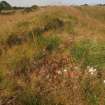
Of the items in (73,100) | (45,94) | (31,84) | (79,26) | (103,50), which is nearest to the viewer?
(73,100)

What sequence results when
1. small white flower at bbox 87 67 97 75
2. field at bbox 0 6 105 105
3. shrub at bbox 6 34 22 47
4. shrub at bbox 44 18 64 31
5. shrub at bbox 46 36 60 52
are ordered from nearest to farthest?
1. field at bbox 0 6 105 105
2. small white flower at bbox 87 67 97 75
3. shrub at bbox 46 36 60 52
4. shrub at bbox 6 34 22 47
5. shrub at bbox 44 18 64 31

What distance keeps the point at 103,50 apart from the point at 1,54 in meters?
3.43

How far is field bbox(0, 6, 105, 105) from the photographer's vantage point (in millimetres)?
7160

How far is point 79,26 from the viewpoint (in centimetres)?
1274

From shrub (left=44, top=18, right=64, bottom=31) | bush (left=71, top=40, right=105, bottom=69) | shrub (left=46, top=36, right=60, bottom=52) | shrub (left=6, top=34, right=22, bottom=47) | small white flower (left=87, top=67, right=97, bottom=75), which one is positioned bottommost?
shrub (left=6, top=34, right=22, bottom=47)

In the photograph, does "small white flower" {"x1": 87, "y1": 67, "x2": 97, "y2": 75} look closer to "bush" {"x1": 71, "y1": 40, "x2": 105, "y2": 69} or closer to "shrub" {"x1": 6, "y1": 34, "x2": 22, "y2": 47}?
"bush" {"x1": 71, "y1": 40, "x2": 105, "y2": 69}

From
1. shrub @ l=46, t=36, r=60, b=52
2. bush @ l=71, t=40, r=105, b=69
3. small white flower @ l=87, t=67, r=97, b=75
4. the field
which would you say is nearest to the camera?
the field

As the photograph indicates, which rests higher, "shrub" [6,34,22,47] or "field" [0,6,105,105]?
"field" [0,6,105,105]

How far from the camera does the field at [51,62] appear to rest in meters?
7.16

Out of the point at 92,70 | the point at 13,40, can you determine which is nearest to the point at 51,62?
the point at 92,70

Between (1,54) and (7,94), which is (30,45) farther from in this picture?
(7,94)

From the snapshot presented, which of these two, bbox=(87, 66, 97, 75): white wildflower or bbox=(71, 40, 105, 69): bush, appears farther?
bbox=(71, 40, 105, 69): bush

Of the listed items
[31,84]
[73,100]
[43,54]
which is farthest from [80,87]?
[43,54]

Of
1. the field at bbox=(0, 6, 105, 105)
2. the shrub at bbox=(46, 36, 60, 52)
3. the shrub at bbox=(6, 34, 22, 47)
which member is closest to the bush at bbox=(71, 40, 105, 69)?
the field at bbox=(0, 6, 105, 105)
